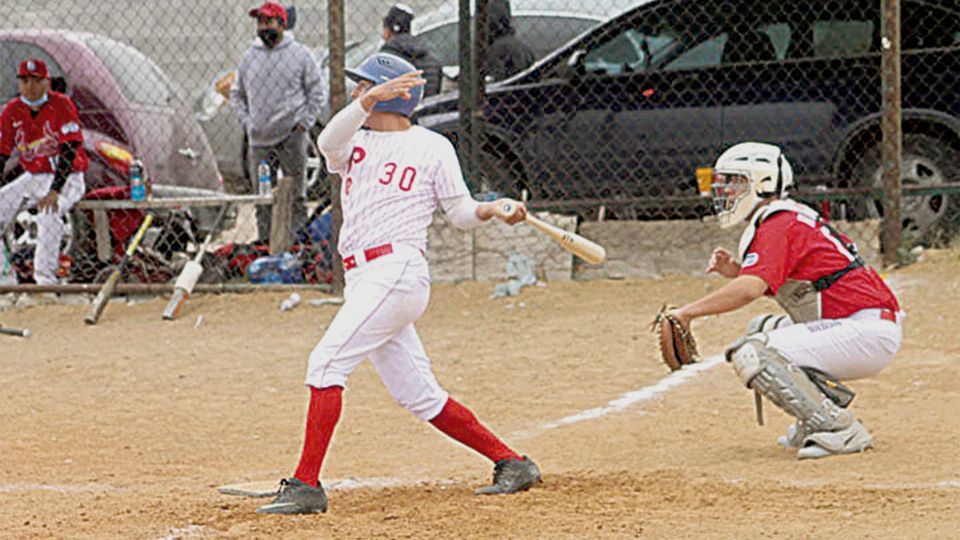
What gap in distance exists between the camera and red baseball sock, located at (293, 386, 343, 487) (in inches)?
205

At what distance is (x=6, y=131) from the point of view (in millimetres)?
11391

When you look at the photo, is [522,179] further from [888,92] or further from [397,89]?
[397,89]

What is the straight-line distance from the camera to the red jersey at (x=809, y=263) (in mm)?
5887

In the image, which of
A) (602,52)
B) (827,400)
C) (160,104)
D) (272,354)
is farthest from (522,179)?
(827,400)

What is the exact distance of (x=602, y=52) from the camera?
11.2 metres

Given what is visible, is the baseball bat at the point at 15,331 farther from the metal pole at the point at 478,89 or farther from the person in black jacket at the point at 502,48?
the person in black jacket at the point at 502,48

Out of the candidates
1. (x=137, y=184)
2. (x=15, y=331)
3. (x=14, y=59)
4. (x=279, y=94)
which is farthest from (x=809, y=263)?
(x=14, y=59)

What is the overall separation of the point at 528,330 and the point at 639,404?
6.92 ft

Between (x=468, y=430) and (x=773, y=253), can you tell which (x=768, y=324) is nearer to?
(x=773, y=253)

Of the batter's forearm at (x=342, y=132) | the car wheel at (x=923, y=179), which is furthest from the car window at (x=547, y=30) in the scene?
the batter's forearm at (x=342, y=132)

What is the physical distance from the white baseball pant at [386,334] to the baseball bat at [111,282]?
567 cm

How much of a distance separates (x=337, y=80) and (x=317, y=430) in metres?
5.61

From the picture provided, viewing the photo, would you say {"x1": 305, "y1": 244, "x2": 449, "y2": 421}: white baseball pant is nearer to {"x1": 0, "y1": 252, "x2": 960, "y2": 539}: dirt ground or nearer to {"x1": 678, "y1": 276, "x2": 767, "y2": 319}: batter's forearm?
{"x1": 0, "y1": 252, "x2": 960, "y2": 539}: dirt ground

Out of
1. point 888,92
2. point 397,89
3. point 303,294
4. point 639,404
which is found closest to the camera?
point 397,89
